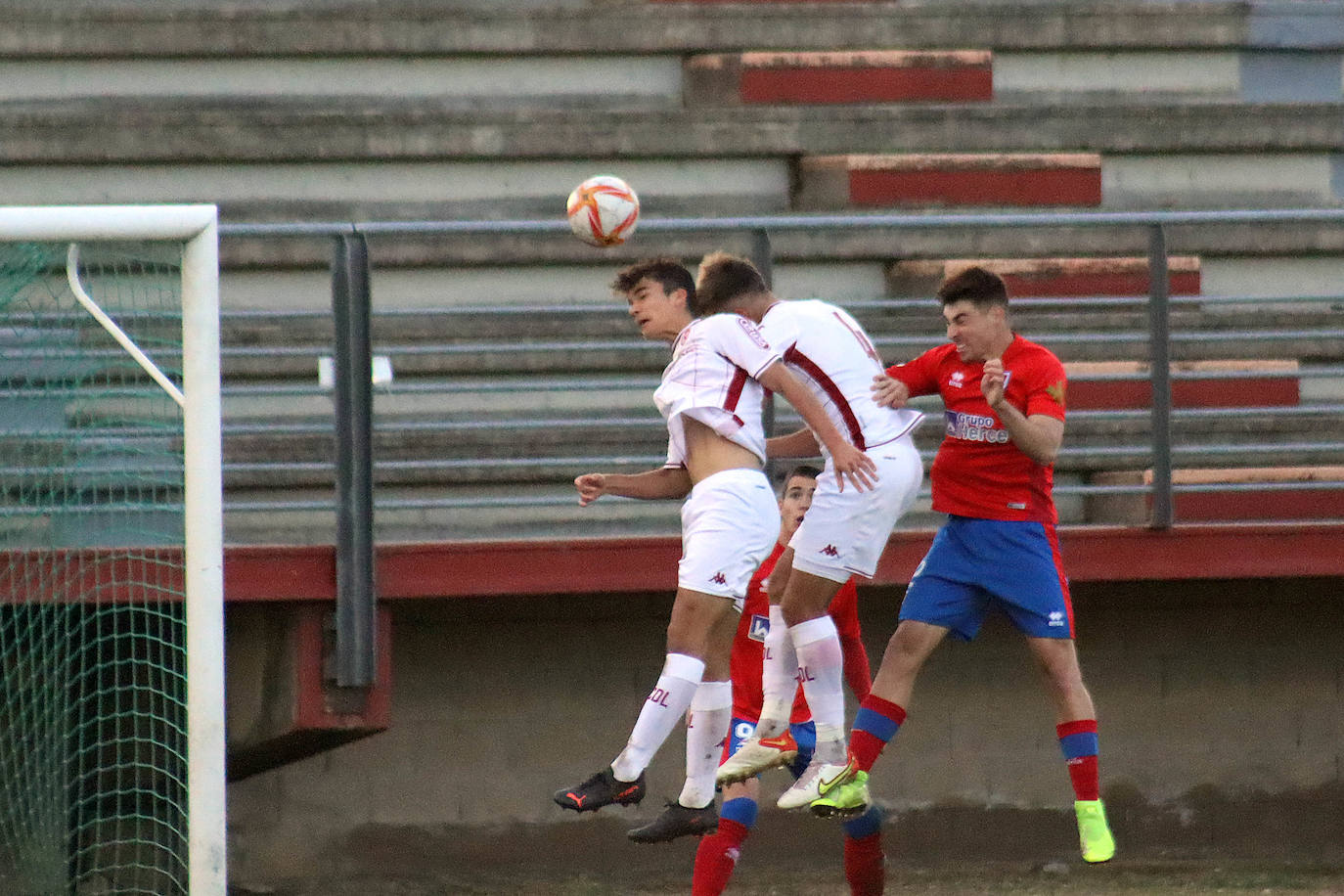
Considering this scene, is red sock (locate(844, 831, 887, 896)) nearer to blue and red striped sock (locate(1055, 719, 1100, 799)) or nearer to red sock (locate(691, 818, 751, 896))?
red sock (locate(691, 818, 751, 896))

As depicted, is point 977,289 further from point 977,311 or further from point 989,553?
point 989,553

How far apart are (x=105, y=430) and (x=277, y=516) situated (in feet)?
6.93

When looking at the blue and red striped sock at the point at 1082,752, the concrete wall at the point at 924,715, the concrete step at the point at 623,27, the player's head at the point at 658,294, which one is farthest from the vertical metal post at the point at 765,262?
the concrete step at the point at 623,27

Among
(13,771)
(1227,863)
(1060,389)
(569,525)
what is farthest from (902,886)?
(13,771)

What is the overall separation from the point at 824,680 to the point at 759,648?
80 cm

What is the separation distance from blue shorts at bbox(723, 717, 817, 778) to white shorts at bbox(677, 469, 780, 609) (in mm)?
765

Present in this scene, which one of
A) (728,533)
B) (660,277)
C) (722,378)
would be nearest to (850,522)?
(728,533)

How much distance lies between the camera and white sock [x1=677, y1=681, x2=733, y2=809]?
732 cm

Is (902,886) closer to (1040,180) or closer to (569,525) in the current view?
(569,525)

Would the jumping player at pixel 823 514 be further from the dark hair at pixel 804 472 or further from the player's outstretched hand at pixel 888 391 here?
the dark hair at pixel 804 472

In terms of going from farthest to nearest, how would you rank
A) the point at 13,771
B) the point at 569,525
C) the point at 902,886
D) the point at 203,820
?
the point at 569,525
the point at 902,886
the point at 13,771
the point at 203,820

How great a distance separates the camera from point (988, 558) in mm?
7301

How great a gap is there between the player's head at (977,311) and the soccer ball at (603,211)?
1274 mm

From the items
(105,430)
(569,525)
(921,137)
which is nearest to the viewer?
(105,430)
